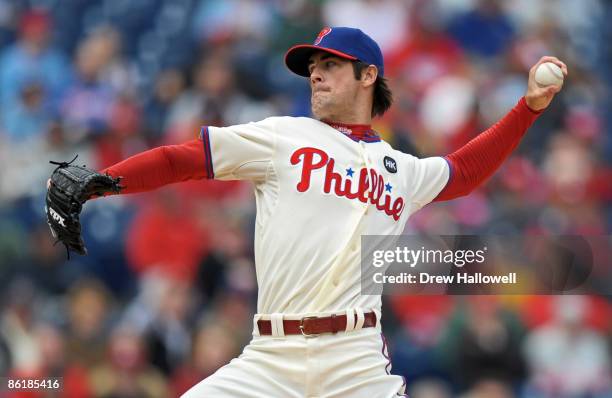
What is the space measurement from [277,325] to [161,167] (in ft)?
2.33

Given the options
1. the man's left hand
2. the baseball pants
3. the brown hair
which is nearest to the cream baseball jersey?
the baseball pants

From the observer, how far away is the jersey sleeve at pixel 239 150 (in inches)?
141

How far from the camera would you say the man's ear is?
396 centimetres

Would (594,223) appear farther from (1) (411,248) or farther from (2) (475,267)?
(1) (411,248)

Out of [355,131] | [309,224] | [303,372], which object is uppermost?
[355,131]

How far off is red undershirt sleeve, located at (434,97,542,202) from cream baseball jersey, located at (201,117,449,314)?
0.48 meters

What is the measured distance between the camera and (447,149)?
7.41 metres

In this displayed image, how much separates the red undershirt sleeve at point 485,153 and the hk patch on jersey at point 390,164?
1.15 ft

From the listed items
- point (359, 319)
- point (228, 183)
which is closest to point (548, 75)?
point (359, 319)

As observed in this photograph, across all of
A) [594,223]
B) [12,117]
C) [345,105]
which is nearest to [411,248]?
[594,223]

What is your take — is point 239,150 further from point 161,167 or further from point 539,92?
point 539,92

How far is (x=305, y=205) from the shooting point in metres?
3.59

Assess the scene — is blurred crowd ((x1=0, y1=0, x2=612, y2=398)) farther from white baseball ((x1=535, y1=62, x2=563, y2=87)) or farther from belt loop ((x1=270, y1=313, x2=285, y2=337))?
belt loop ((x1=270, y1=313, x2=285, y2=337))

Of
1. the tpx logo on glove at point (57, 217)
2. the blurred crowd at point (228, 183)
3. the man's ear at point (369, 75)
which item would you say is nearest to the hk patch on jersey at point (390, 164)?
the man's ear at point (369, 75)
